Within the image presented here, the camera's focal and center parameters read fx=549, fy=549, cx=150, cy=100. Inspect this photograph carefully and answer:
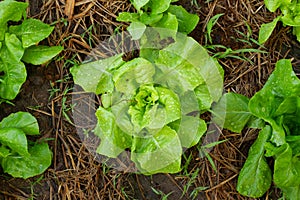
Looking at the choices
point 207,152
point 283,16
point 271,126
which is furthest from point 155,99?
point 283,16

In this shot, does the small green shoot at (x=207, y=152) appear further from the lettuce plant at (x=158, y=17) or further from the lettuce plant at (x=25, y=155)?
the lettuce plant at (x=25, y=155)

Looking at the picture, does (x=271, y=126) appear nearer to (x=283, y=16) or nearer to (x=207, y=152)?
(x=207, y=152)

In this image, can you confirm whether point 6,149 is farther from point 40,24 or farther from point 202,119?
point 202,119

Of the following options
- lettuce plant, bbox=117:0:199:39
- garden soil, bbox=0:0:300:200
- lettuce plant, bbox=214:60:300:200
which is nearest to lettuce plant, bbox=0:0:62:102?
garden soil, bbox=0:0:300:200

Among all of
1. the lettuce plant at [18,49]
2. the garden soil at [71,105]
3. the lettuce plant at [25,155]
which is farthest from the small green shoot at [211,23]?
the lettuce plant at [25,155]

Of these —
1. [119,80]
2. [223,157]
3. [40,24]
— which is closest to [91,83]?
[119,80]

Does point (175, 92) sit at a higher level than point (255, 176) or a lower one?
higher

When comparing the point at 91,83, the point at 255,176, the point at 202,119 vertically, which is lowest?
the point at 255,176
